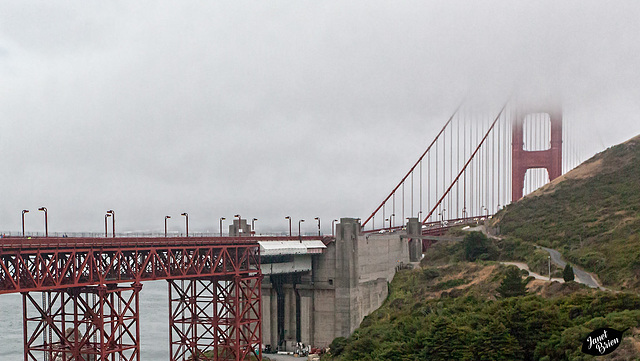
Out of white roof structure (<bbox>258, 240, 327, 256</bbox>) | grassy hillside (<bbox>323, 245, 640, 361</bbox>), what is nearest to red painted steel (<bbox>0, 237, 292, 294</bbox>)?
white roof structure (<bbox>258, 240, 327, 256</bbox>)

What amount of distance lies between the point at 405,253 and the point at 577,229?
20.7m

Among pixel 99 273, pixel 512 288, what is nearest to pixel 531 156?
pixel 512 288

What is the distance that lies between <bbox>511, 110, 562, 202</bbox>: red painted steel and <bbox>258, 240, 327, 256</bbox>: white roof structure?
4868 centimetres

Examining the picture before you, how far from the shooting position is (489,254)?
62.8m

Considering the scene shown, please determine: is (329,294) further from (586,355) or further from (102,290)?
(586,355)

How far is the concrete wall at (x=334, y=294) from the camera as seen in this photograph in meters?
58.6

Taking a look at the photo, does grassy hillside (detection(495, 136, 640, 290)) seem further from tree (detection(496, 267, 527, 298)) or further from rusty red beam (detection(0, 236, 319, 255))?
rusty red beam (detection(0, 236, 319, 255))

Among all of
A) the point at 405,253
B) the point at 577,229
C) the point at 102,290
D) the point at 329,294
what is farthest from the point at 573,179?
the point at 102,290

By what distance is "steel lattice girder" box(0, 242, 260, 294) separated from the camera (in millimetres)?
32656

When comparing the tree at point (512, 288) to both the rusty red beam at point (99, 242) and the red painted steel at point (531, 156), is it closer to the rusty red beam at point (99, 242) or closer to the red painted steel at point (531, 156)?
the rusty red beam at point (99, 242)

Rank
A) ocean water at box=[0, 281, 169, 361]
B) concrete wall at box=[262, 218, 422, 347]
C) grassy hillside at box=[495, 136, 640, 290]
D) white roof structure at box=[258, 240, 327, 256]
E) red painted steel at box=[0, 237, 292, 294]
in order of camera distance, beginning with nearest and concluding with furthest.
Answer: red painted steel at box=[0, 237, 292, 294] < grassy hillside at box=[495, 136, 640, 290] < white roof structure at box=[258, 240, 327, 256] < concrete wall at box=[262, 218, 422, 347] < ocean water at box=[0, 281, 169, 361]

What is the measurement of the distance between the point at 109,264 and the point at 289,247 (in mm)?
19973

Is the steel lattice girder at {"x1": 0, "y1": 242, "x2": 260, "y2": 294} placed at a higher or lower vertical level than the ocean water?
higher

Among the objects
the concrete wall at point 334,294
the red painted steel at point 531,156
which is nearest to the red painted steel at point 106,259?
the concrete wall at point 334,294
